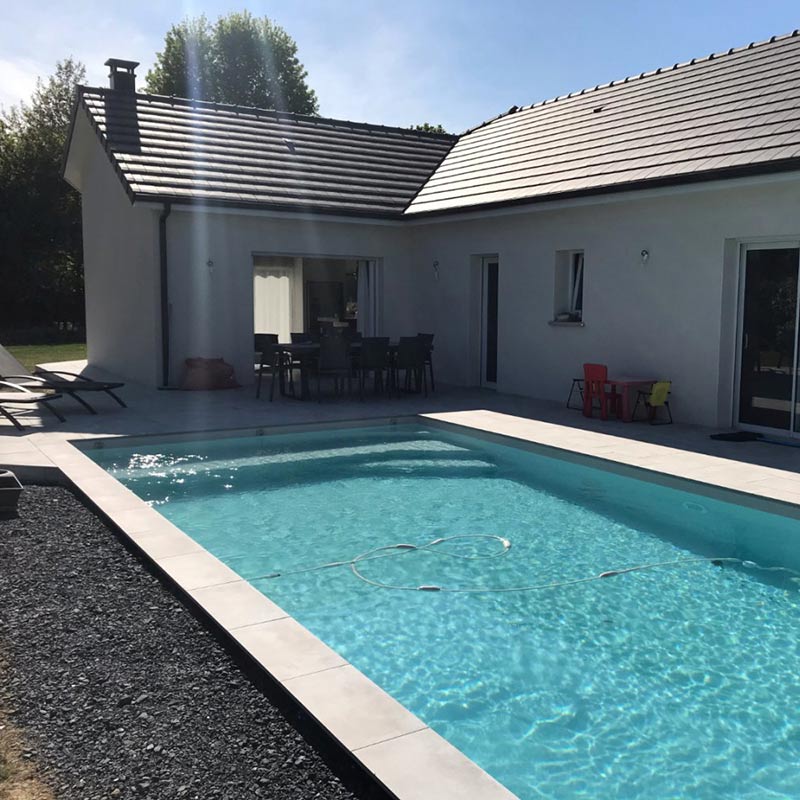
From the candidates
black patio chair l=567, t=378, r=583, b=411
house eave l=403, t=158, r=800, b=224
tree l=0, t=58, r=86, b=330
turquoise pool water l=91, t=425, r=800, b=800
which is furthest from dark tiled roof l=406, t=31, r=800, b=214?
tree l=0, t=58, r=86, b=330

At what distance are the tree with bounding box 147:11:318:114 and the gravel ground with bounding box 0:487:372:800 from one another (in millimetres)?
41415

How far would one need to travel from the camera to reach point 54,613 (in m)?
4.54

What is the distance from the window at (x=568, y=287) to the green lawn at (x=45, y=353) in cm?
1221

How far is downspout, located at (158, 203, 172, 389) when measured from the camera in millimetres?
14023

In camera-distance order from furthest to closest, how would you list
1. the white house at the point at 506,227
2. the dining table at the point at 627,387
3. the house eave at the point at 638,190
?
the dining table at the point at 627,387
the white house at the point at 506,227
the house eave at the point at 638,190

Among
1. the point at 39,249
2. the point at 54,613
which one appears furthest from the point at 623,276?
the point at 39,249

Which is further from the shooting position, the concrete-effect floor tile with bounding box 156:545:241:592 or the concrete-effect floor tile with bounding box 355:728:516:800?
the concrete-effect floor tile with bounding box 156:545:241:592

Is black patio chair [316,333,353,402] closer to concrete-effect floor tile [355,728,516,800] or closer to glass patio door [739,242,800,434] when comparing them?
glass patio door [739,242,800,434]

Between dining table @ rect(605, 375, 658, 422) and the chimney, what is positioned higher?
the chimney

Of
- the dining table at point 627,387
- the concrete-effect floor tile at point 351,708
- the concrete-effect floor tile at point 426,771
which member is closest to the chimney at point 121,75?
the dining table at point 627,387

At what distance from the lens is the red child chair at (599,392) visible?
11.4 m

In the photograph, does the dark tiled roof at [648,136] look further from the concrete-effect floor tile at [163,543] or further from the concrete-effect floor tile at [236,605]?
the concrete-effect floor tile at [236,605]

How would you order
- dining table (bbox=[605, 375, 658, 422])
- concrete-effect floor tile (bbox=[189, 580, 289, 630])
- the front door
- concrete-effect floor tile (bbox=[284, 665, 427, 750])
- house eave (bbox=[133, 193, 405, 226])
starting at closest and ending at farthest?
1. concrete-effect floor tile (bbox=[284, 665, 427, 750])
2. concrete-effect floor tile (bbox=[189, 580, 289, 630])
3. dining table (bbox=[605, 375, 658, 422])
4. house eave (bbox=[133, 193, 405, 226])
5. the front door

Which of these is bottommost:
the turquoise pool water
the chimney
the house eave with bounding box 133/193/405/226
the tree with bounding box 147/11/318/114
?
the turquoise pool water
